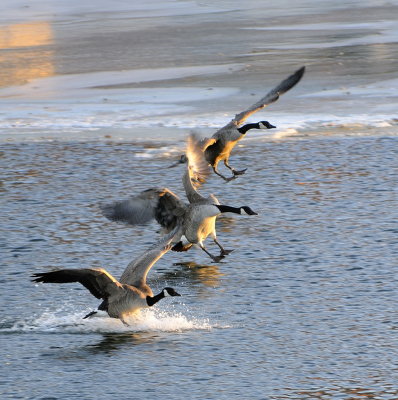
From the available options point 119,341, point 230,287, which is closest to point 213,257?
point 230,287

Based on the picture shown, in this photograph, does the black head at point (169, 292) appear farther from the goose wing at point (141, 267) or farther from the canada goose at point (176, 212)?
the canada goose at point (176, 212)

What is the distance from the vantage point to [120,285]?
7.89m

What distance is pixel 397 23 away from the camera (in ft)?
78.0

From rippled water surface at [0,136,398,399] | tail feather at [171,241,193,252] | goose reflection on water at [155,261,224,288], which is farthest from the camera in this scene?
tail feather at [171,241,193,252]

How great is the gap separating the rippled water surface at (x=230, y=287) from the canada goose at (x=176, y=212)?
268mm

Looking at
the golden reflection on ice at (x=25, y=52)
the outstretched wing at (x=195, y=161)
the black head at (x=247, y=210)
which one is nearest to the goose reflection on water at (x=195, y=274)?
the black head at (x=247, y=210)

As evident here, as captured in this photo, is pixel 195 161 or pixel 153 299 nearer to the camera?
pixel 153 299

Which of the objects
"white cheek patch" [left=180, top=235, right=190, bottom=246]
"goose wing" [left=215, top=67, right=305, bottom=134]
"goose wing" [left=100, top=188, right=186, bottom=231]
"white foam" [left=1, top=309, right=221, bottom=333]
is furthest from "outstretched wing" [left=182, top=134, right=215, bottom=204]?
"white foam" [left=1, top=309, right=221, bottom=333]

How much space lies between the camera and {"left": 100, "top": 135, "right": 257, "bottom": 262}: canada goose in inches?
374

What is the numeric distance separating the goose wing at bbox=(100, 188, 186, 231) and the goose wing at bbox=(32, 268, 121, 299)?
1.70 metres

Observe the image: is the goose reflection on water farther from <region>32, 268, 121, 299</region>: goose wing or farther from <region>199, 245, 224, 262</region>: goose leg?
<region>32, 268, 121, 299</region>: goose wing

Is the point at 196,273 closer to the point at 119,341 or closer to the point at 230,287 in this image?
the point at 230,287

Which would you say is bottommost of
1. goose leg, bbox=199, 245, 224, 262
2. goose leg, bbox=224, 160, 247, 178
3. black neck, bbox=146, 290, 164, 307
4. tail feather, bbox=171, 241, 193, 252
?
goose leg, bbox=224, 160, 247, 178

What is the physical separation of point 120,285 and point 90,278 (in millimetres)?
267
